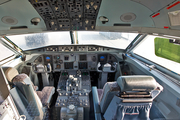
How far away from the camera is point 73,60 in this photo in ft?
11.4

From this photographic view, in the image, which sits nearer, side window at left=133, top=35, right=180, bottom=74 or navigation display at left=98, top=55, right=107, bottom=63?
side window at left=133, top=35, right=180, bottom=74

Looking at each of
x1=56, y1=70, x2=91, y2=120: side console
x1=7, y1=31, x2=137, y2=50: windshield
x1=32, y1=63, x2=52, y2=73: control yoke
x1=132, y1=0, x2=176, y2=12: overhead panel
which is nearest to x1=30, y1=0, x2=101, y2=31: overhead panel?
x1=132, y1=0, x2=176, y2=12: overhead panel

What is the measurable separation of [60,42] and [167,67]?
3102 mm

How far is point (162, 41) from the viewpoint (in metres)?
1.96

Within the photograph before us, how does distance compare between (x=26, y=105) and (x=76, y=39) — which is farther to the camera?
(x=76, y=39)

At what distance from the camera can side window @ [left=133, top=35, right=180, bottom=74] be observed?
1.70 m

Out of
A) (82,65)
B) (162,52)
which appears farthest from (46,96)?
(162,52)

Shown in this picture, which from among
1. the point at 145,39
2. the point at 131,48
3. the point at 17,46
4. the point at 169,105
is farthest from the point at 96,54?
the point at 17,46

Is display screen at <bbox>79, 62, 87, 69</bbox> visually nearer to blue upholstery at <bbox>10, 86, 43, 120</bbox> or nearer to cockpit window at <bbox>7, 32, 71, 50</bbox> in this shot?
cockpit window at <bbox>7, 32, 71, 50</bbox>

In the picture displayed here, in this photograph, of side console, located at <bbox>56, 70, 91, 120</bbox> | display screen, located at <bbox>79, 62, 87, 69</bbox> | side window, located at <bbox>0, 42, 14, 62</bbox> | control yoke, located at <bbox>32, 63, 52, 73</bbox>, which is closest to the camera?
side console, located at <bbox>56, 70, 91, 120</bbox>

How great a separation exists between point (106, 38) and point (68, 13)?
1929 millimetres

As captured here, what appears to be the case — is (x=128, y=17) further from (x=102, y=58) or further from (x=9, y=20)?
(x=102, y=58)

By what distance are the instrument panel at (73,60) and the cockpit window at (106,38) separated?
0.43 m

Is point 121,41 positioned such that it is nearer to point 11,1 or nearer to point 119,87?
point 119,87
